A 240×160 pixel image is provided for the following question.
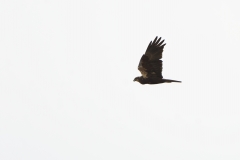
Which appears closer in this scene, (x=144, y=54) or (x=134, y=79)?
(x=144, y=54)

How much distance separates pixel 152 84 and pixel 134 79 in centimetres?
99

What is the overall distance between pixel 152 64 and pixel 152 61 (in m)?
0.18

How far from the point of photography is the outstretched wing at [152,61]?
22.6 metres

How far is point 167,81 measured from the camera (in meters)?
23.2

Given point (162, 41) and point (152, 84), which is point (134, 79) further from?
point (162, 41)

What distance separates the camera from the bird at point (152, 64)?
74.3 feet

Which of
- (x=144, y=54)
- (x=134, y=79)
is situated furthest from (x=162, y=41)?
(x=134, y=79)

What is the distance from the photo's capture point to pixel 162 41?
74.3 ft

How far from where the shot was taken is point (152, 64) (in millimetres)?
23031

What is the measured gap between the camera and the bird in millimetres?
22641

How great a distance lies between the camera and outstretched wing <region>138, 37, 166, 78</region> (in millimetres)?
22625

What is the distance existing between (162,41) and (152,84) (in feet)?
7.24

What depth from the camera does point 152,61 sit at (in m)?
22.9

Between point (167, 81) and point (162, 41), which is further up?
point (162, 41)
